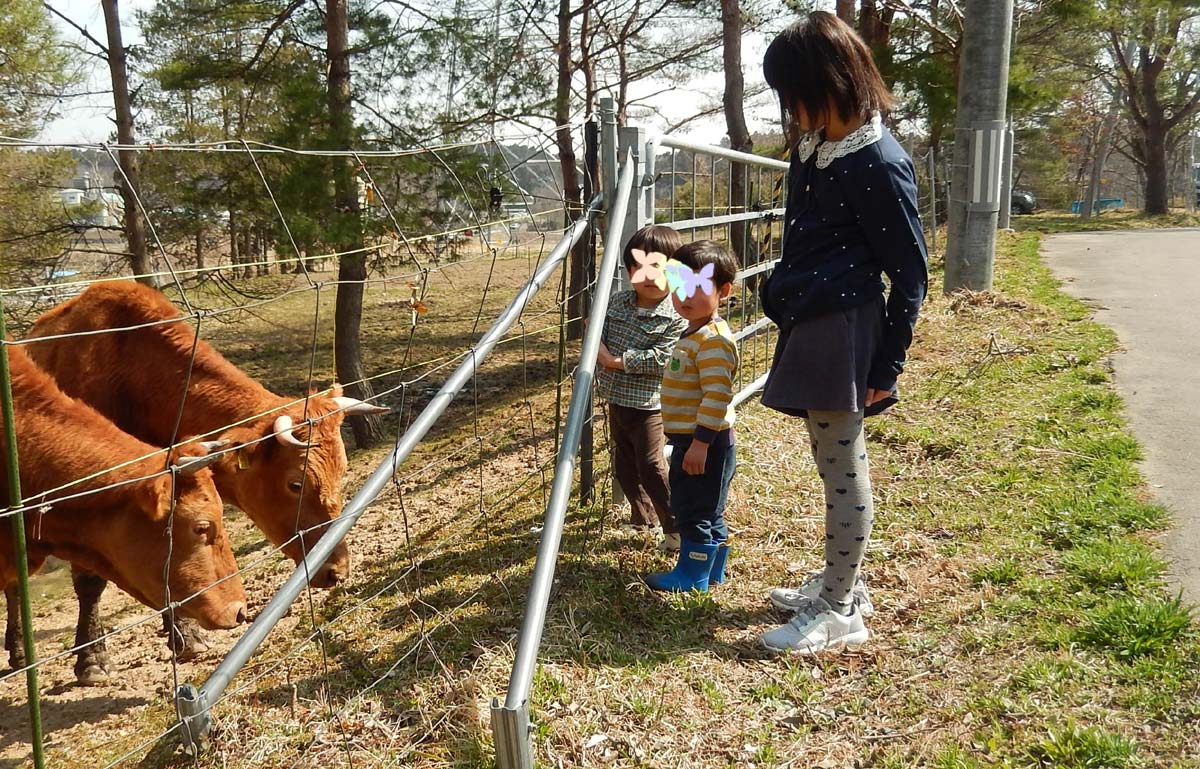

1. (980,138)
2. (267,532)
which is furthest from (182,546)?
(980,138)

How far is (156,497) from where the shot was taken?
328 cm

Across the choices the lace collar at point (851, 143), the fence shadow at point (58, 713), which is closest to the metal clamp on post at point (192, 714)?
the fence shadow at point (58, 713)

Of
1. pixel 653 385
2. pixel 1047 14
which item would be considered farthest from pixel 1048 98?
pixel 653 385

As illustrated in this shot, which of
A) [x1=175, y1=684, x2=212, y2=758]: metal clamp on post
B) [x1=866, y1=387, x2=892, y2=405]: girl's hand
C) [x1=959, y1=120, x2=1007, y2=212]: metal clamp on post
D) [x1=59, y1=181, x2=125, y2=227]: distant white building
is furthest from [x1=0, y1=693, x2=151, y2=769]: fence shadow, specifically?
[x1=959, y1=120, x2=1007, y2=212]: metal clamp on post

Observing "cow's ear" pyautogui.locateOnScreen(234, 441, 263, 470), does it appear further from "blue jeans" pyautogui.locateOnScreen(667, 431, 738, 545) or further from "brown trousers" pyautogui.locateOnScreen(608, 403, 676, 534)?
"blue jeans" pyautogui.locateOnScreen(667, 431, 738, 545)

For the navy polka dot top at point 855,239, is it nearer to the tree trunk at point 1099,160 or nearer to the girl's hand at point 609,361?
the girl's hand at point 609,361

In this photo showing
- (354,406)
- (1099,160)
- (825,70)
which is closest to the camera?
(825,70)

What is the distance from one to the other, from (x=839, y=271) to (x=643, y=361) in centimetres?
100

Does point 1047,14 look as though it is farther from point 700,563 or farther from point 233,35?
point 700,563

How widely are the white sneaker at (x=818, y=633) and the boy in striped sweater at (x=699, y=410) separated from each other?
0.40 meters

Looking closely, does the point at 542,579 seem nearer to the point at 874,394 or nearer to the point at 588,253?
the point at 874,394

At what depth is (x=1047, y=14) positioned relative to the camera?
15.2 m

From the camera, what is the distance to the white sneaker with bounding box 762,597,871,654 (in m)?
2.82

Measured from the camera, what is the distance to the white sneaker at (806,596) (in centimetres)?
304
